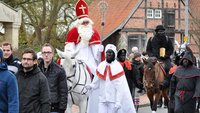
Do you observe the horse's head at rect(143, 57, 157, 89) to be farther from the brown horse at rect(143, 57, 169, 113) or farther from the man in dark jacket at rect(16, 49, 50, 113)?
the man in dark jacket at rect(16, 49, 50, 113)

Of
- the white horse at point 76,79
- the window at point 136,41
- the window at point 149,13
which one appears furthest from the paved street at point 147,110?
the window at point 149,13

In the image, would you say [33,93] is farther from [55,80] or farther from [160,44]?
[160,44]

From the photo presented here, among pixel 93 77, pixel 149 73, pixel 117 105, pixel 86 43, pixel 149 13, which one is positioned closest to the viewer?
pixel 117 105

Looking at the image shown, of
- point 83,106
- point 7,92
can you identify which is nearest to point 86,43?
point 83,106

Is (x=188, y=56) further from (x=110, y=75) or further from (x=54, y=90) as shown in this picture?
(x=54, y=90)

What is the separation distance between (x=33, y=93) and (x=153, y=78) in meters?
8.82

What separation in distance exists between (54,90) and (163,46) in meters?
8.28

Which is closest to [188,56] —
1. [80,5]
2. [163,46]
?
[80,5]

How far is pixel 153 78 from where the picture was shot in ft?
54.4

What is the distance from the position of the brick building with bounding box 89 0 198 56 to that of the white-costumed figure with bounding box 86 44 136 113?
32.2m

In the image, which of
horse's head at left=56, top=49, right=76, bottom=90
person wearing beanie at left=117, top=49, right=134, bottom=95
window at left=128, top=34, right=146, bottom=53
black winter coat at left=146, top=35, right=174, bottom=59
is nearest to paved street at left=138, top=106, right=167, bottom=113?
black winter coat at left=146, top=35, right=174, bottom=59

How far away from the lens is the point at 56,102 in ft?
33.6

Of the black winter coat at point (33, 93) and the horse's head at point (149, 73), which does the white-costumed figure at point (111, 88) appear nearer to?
the black winter coat at point (33, 93)

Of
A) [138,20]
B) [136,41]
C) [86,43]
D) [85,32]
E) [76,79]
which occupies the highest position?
[138,20]
